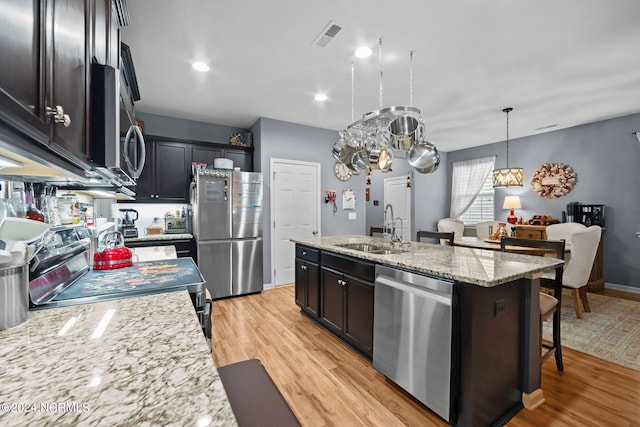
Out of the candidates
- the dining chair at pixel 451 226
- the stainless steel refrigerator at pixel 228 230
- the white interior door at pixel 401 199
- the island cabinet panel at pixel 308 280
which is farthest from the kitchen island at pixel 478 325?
the white interior door at pixel 401 199

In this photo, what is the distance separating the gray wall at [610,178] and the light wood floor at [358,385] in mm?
3239

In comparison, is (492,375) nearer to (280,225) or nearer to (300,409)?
(300,409)

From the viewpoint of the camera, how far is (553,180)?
203 inches

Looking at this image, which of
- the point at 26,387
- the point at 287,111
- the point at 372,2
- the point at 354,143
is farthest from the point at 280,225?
the point at 26,387

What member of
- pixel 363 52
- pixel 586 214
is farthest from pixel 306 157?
pixel 586 214

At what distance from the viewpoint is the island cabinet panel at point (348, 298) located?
2.22 metres

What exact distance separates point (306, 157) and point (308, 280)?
2.49 meters

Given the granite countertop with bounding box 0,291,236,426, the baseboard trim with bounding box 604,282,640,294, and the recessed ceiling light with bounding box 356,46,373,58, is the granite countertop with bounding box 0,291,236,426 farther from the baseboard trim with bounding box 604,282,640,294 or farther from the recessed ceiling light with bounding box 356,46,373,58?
the baseboard trim with bounding box 604,282,640,294

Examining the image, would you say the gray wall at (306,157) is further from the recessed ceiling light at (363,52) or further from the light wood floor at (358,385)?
the recessed ceiling light at (363,52)

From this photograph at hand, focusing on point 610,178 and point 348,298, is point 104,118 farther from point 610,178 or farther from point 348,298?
point 610,178

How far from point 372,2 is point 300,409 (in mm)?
2856

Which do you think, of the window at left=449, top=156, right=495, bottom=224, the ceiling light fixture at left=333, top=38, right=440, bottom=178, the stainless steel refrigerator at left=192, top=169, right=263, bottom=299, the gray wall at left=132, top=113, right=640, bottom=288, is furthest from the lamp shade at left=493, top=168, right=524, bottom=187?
the stainless steel refrigerator at left=192, top=169, right=263, bottom=299

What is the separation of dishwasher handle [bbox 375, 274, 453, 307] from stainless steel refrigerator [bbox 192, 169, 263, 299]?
8.54 ft

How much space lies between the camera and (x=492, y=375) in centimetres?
161
